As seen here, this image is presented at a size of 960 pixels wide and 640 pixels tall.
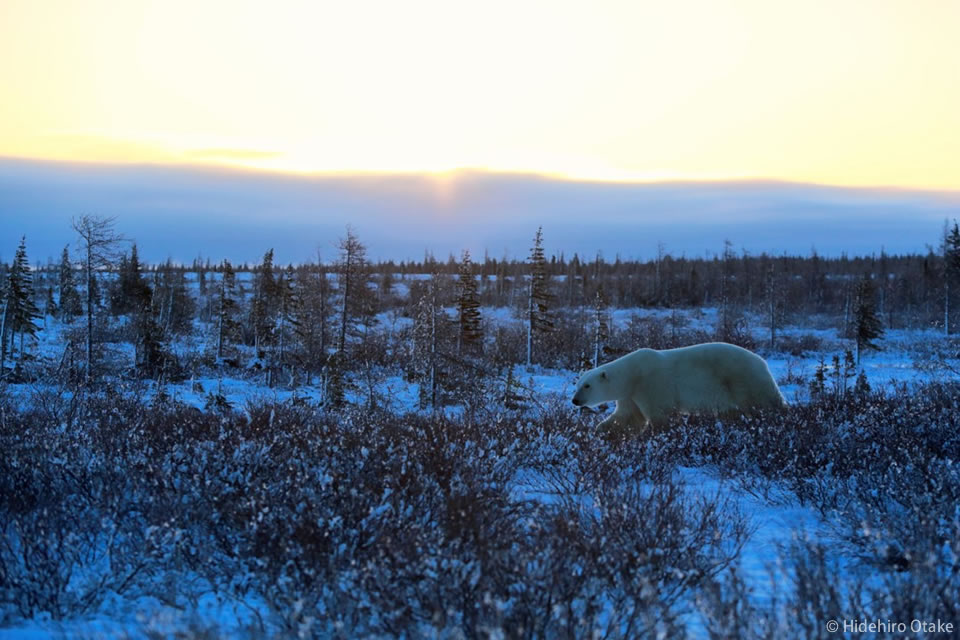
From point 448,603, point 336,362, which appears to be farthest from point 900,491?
point 336,362

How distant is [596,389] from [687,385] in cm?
128

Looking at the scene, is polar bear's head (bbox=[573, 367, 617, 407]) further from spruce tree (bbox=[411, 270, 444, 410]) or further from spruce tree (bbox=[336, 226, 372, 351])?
spruce tree (bbox=[336, 226, 372, 351])

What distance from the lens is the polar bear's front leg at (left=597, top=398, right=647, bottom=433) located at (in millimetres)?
9398

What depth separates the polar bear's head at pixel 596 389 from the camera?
979 cm

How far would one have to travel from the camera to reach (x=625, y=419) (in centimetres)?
963

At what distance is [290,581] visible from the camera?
3.42 meters

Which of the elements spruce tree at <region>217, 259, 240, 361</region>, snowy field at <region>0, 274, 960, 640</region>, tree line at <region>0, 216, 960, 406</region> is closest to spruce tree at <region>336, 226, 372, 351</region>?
tree line at <region>0, 216, 960, 406</region>

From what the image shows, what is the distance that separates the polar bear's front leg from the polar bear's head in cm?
19

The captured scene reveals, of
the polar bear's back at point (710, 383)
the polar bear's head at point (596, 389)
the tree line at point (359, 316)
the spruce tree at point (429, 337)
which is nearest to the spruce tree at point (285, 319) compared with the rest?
the tree line at point (359, 316)

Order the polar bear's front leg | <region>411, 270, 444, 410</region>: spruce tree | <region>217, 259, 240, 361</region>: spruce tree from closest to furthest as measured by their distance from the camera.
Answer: the polar bear's front leg < <region>411, 270, 444, 410</region>: spruce tree < <region>217, 259, 240, 361</region>: spruce tree

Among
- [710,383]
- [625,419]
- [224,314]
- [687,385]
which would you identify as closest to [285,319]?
[224,314]

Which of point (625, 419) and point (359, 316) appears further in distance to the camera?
point (359, 316)

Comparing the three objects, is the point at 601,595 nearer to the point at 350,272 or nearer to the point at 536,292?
the point at 350,272

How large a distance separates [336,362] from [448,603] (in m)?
16.7
